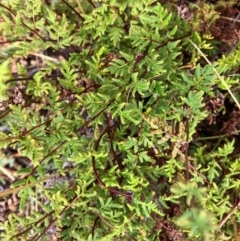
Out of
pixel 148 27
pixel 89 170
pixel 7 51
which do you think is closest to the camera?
pixel 89 170

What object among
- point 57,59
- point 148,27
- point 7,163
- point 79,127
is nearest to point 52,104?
point 79,127

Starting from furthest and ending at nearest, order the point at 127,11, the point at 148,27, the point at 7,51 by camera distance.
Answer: the point at 7,51 → the point at 127,11 → the point at 148,27

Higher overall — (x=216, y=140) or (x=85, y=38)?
(x=85, y=38)

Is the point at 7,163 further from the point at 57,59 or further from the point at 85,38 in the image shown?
the point at 85,38

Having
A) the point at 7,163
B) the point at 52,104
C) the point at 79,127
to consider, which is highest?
the point at 52,104

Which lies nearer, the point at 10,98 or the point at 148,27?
the point at 10,98

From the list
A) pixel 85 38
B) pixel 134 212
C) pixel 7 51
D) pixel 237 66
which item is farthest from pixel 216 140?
pixel 7 51
